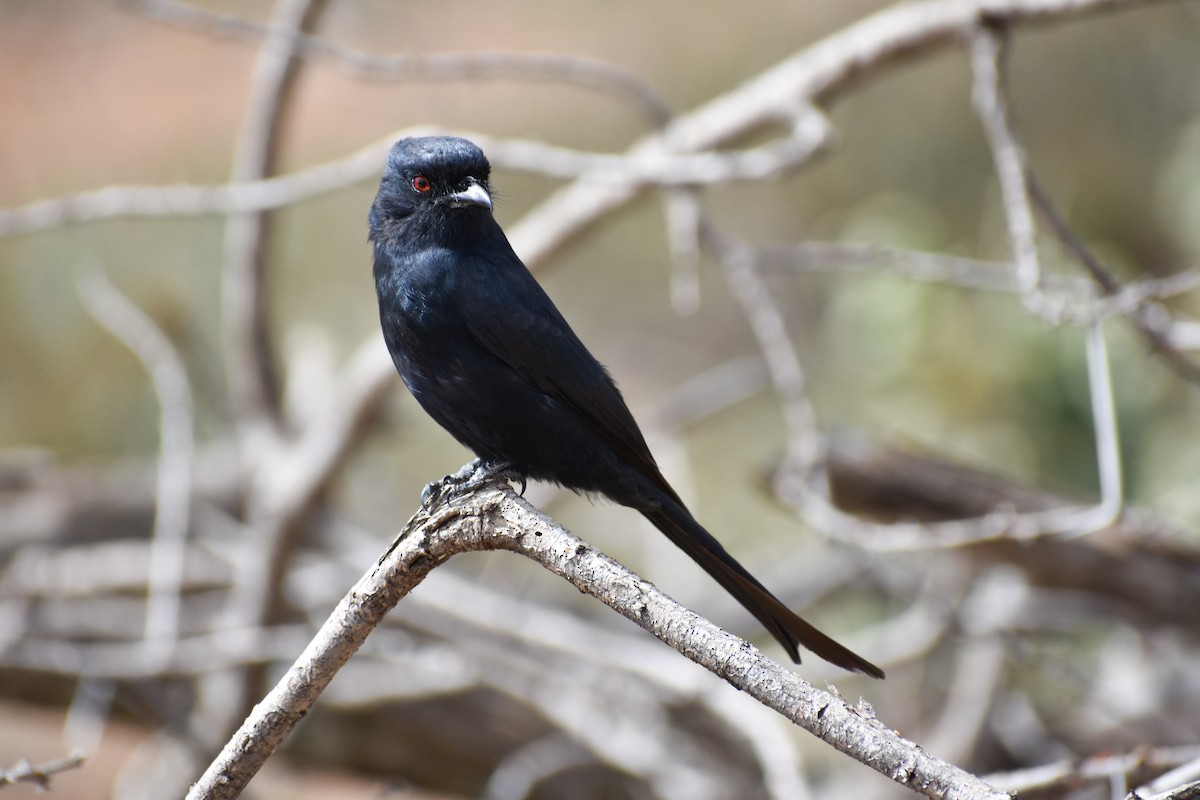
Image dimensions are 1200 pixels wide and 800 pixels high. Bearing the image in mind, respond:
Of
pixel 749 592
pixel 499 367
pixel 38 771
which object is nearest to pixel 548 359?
pixel 499 367

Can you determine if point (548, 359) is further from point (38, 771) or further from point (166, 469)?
point (166, 469)

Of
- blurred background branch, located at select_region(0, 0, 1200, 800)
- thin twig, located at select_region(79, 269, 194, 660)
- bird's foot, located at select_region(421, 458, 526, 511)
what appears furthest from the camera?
thin twig, located at select_region(79, 269, 194, 660)

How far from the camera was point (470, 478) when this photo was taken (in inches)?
127

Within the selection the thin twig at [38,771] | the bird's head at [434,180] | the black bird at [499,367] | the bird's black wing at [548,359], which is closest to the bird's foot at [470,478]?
the black bird at [499,367]

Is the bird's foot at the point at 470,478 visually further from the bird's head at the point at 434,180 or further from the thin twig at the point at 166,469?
the thin twig at the point at 166,469

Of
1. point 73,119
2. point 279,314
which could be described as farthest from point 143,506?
point 73,119

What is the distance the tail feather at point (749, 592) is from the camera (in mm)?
2607

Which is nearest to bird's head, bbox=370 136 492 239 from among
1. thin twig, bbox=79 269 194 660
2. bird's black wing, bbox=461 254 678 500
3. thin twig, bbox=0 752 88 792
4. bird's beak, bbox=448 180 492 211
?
bird's beak, bbox=448 180 492 211

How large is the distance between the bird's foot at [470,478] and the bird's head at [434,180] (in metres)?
0.71

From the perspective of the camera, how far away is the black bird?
10.3 feet

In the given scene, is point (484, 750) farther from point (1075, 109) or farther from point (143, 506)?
point (1075, 109)

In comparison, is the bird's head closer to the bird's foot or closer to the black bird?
the black bird

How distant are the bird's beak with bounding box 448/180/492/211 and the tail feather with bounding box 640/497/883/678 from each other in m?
0.95

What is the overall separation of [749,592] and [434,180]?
1.47m
